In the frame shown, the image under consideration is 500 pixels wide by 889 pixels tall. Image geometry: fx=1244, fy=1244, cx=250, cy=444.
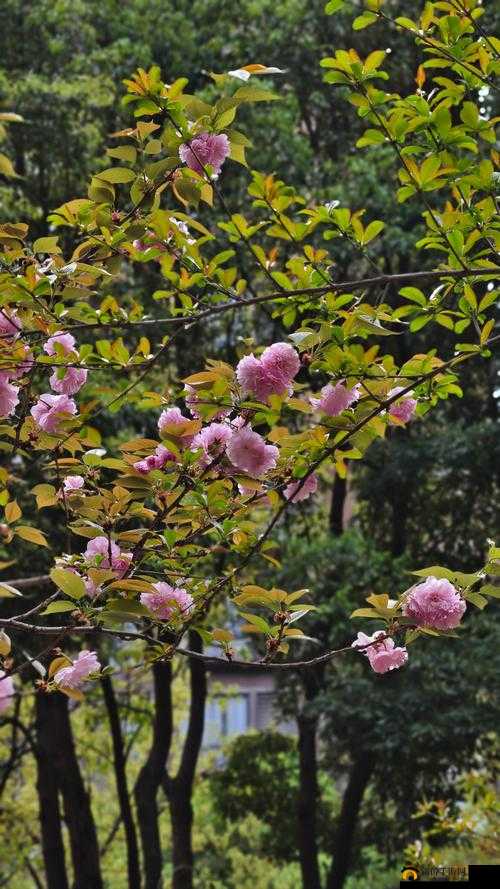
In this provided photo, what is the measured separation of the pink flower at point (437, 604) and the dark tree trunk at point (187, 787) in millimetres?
7625

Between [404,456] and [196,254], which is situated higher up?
[196,254]

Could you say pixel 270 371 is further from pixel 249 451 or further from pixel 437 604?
pixel 437 604

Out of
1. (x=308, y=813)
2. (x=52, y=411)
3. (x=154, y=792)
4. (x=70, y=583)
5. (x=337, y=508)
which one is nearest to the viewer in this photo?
(x=70, y=583)

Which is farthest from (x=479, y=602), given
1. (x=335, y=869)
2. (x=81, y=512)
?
(x=335, y=869)

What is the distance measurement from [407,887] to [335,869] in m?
7.29

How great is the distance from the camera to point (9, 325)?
9.57 ft

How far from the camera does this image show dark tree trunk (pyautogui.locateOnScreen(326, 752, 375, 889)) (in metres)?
10.4

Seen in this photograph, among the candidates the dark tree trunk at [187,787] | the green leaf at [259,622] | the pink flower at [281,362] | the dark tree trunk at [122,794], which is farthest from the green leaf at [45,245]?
the dark tree trunk at [122,794]

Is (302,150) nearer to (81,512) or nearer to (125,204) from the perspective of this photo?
(125,204)

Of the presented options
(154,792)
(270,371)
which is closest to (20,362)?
(270,371)

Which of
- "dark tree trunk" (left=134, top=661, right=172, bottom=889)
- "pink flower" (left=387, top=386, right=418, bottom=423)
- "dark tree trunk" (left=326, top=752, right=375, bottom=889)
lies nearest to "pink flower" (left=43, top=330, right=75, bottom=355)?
"pink flower" (left=387, top=386, right=418, bottom=423)

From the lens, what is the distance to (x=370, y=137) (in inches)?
118

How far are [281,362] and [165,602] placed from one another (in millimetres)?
648

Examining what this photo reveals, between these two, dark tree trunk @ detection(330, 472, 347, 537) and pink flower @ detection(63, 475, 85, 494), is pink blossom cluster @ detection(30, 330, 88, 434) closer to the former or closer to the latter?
pink flower @ detection(63, 475, 85, 494)
